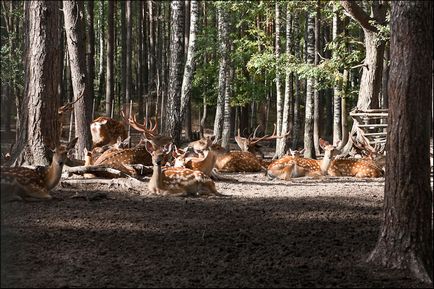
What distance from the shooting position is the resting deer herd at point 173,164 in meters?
8.60

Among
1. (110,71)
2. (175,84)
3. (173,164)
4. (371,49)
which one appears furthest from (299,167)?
(110,71)

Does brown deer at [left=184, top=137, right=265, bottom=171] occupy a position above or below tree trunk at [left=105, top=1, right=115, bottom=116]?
below

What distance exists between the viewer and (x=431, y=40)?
5.68 m

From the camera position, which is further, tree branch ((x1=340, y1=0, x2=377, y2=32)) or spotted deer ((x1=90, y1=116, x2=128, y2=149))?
tree branch ((x1=340, y1=0, x2=377, y2=32))

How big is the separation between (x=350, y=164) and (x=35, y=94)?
6.06m

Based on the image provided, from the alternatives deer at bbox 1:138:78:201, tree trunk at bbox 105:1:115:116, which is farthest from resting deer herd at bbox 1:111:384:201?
tree trunk at bbox 105:1:115:116

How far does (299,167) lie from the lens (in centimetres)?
1251

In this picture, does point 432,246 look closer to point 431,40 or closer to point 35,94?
point 431,40

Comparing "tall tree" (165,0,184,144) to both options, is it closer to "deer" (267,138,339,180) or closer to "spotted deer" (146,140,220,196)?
"deer" (267,138,339,180)

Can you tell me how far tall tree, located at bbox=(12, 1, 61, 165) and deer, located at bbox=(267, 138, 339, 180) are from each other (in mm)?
3968

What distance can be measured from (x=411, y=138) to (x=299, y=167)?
6.90 m

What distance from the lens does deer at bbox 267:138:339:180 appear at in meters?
12.1

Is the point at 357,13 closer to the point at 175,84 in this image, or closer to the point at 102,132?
the point at 175,84

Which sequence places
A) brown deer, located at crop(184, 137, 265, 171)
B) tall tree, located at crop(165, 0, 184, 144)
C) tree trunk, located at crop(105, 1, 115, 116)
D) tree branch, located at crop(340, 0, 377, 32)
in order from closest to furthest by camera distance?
brown deer, located at crop(184, 137, 265, 171) → tall tree, located at crop(165, 0, 184, 144) → tree branch, located at crop(340, 0, 377, 32) → tree trunk, located at crop(105, 1, 115, 116)
